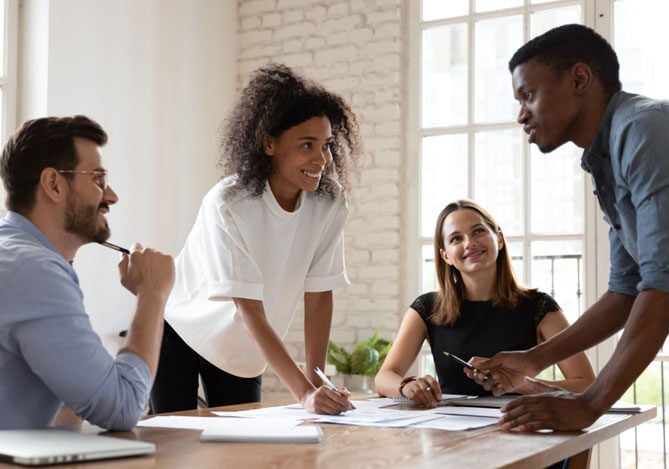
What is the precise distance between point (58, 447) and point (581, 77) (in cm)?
120

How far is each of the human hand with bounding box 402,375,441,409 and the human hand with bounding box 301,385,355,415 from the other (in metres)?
0.27

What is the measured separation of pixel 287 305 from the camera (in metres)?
2.46

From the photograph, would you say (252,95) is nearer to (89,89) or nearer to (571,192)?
(89,89)

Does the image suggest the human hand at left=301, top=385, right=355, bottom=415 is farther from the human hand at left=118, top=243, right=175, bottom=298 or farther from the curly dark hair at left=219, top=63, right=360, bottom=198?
the curly dark hair at left=219, top=63, right=360, bottom=198

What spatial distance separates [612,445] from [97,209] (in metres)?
3.19

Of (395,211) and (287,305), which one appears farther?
(395,211)

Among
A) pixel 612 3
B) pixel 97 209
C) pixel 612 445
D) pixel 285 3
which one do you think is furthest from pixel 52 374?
pixel 285 3

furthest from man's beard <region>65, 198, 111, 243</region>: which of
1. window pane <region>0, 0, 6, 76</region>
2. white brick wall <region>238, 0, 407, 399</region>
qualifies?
white brick wall <region>238, 0, 407, 399</region>

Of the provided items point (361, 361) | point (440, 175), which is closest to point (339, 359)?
point (361, 361)

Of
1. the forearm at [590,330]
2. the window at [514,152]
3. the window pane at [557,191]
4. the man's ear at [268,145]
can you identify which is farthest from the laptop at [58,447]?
the window pane at [557,191]

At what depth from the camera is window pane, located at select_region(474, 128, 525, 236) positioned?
451 cm

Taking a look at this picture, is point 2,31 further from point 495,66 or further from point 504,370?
point 504,370

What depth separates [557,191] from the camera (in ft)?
14.5

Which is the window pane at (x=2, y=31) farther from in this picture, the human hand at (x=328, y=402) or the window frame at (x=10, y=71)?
the human hand at (x=328, y=402)
